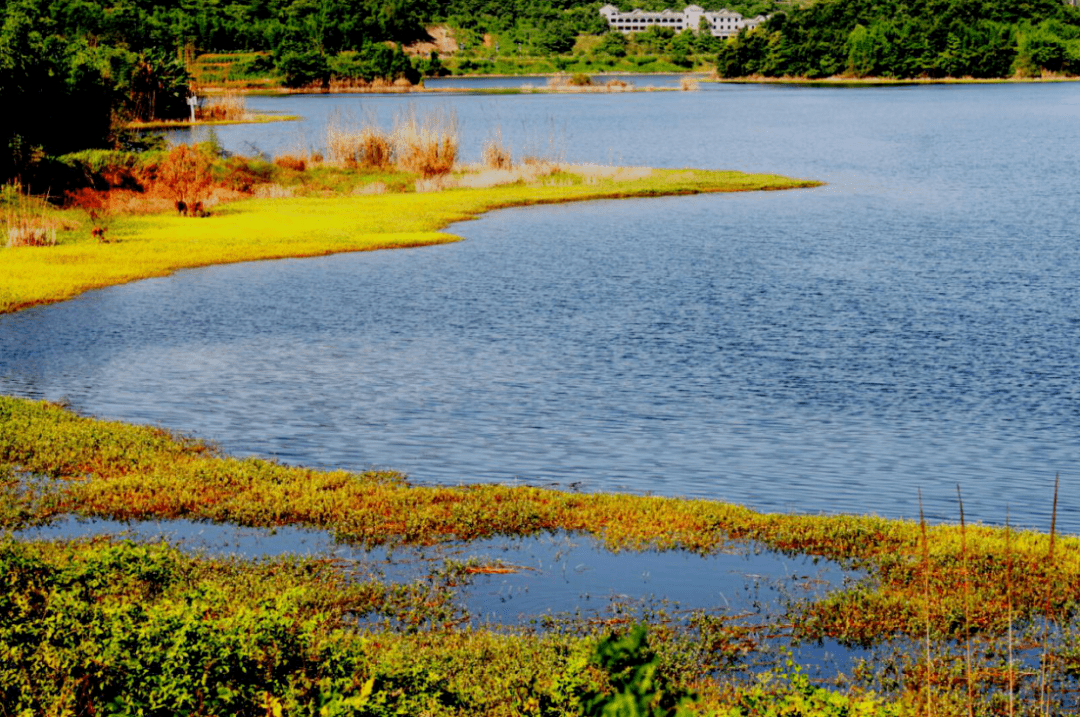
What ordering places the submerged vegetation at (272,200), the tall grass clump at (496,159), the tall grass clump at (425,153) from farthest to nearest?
the tall grass clump at (496,159), the tall grass clump at (425,153), the submerged vegetation at (272,200)

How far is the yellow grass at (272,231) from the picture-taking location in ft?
118

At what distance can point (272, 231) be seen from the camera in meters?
45.3

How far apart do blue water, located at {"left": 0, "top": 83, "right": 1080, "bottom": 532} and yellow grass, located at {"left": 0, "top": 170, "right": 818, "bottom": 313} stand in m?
1.37

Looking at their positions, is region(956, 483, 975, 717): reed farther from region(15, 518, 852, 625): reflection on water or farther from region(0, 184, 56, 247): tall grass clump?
region(0, 184, 56, 247): tall grass clump

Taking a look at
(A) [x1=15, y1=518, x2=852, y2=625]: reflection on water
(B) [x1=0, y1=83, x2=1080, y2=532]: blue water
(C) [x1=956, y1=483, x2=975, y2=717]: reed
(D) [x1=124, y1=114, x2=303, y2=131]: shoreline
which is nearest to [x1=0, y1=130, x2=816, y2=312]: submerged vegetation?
(B) [x1=0, y1=83, x2=1080, y2=532]: blue water

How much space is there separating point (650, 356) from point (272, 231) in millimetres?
22543

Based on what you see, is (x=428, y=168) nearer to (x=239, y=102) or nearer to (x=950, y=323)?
(x=950, y=323)

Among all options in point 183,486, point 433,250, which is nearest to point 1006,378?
point 183,486

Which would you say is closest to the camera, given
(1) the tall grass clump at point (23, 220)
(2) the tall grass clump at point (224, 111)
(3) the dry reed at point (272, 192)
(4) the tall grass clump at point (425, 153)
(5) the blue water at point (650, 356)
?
(5) the blue water at point (650, 356)

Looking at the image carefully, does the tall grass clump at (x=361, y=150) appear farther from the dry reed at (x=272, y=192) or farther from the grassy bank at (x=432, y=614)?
the grassy bank at (x=432, y=614)

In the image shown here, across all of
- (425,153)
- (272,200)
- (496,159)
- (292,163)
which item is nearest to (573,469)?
(272,200)

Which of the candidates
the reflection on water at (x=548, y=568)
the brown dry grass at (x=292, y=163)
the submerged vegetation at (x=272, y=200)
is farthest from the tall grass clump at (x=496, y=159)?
the reflection on water at (x=548, y=568)

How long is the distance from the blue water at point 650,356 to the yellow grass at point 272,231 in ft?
4.49

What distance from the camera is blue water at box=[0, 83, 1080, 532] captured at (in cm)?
1919
